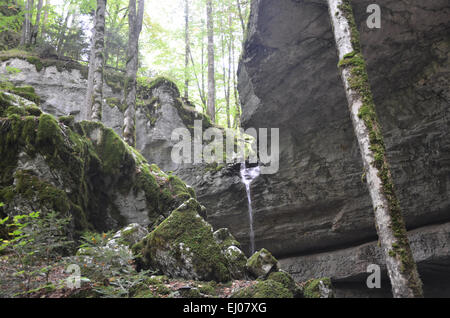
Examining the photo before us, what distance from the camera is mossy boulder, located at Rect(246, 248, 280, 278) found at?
5.58 meters

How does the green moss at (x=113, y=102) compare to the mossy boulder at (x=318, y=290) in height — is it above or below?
above

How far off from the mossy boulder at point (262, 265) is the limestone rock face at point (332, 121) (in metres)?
4.80

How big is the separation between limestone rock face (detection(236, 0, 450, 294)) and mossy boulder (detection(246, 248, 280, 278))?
4.80 meters

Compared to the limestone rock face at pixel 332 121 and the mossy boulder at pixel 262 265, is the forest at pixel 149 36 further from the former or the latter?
the mossy boulder at pixel 262 265

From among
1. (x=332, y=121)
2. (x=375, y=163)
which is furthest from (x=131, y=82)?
(x=375, y=163)

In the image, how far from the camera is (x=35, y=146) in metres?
5.86

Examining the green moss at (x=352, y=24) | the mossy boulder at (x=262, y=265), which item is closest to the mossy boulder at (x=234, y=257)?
the mossy boulder at (x=262, y=265)

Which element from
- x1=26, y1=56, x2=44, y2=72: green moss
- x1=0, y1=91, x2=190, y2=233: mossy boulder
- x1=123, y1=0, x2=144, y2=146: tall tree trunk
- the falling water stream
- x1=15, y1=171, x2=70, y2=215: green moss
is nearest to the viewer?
x1=15, y1=171, x2=70, y2=215: green moss

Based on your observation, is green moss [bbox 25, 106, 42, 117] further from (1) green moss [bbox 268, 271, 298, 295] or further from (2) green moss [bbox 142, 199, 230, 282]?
(1) green moss [bbox 268, 271, 298, 295]

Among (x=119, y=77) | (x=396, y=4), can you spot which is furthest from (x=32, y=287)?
(x=119, y=77)

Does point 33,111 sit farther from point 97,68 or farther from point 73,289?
point 73,289

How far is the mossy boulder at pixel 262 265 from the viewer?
5582mm

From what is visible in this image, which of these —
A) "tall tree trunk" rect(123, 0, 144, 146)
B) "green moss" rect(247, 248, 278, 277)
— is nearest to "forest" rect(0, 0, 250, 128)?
"tall tree trunk" rect(123, 0, 144, 146)
